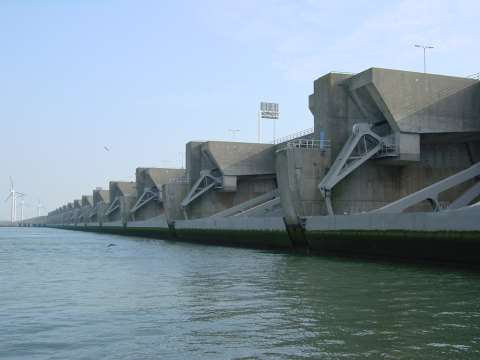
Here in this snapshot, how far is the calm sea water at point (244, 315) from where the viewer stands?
9891mm

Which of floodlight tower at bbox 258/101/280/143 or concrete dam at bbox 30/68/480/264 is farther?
floodlight tower at bbox 258/101/280/143

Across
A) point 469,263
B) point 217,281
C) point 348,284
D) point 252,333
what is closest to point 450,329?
point 252,333

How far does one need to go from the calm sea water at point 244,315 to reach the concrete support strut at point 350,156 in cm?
1438

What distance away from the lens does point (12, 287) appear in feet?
63.0

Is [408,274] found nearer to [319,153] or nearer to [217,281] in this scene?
[217,281]

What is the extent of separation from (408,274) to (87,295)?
11.8 meters

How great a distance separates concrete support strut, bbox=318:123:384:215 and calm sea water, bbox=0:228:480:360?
47.2 feet

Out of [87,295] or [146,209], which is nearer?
[87,295]

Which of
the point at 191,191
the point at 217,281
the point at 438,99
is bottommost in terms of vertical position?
the point at 217,281

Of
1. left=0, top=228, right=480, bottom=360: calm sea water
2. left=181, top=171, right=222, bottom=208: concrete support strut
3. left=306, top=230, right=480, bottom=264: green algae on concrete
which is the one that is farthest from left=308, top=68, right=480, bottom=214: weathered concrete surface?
left=181, top=171, right=222, bottom=208: concrete support strut

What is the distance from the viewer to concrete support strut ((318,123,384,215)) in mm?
37250

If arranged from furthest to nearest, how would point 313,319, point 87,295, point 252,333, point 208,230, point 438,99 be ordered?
point 208,230 → point 438,99 → point 87,295 → point 313,319 → point 252,333

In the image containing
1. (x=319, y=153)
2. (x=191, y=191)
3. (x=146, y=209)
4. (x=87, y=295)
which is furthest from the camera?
(x=146, y=209)

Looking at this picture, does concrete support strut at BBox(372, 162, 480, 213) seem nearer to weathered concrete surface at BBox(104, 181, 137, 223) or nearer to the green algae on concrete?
the green algae on concrete
